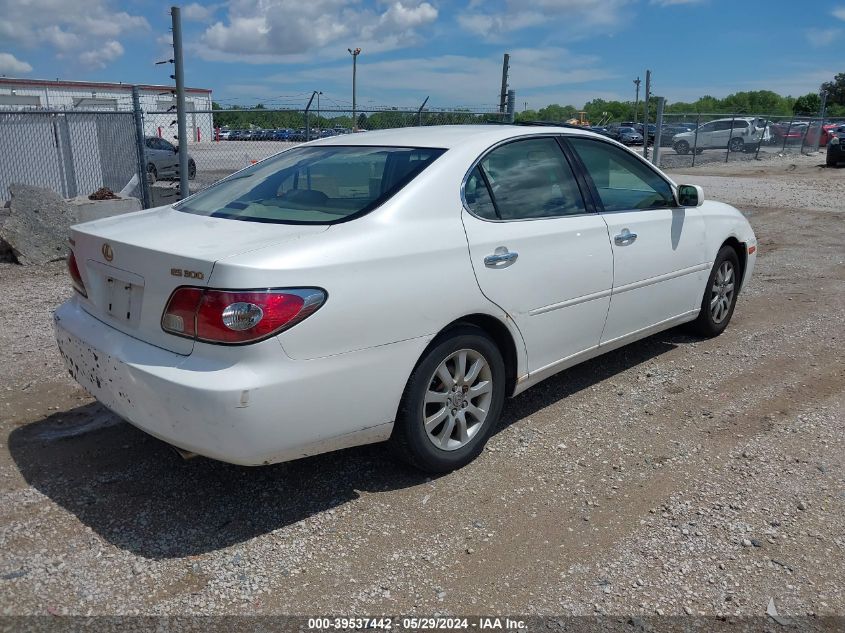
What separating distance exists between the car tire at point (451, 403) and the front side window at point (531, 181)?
0.74 meters

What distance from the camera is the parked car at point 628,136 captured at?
1585 inches

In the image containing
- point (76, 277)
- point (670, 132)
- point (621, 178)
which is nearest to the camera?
point (76, 277)

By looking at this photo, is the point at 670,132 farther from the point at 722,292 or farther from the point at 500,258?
the point at 500,258

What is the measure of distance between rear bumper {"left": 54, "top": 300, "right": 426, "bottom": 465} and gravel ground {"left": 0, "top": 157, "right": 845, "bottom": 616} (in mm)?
444

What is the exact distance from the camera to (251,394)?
282 cm

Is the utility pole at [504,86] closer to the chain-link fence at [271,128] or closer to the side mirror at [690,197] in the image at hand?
the chain-link fence at [271,128]

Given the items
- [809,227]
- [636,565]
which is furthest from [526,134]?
[809,227]

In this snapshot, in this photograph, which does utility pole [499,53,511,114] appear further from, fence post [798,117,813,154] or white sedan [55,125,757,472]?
fence post [798,117,813,154]

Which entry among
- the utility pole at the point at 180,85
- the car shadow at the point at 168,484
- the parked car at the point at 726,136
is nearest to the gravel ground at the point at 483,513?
the car shadow at the point at 168,484

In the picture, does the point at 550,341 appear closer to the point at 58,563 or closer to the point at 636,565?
the point at 636,565

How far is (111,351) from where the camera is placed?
3203mm

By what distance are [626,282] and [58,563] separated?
3.35m

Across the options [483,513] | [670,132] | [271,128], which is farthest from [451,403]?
[670,132]

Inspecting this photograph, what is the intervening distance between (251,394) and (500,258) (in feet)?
4.86
